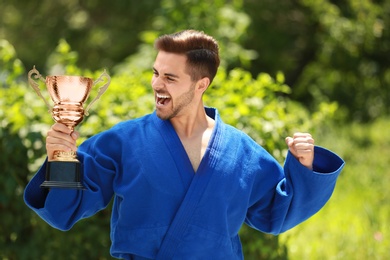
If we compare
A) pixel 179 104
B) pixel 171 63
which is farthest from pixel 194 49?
pixel 179 104

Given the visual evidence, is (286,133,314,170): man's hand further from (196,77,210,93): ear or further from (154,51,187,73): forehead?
(154,51,187,73): forehead

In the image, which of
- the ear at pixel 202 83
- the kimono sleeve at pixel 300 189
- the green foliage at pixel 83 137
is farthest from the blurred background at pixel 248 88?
the ear at pixel 202 83

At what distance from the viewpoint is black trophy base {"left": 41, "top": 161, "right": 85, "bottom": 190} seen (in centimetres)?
293

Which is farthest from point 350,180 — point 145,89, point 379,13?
point 145,89

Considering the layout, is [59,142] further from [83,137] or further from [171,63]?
[83,137]

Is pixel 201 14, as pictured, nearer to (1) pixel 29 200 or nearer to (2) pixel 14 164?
(2) pixel 14 164

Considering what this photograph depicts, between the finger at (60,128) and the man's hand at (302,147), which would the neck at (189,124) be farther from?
the finger at (60,128)

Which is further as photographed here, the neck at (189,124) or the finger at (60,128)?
the neck at (189,124)

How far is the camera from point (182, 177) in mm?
3141

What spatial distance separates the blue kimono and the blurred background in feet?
4.31

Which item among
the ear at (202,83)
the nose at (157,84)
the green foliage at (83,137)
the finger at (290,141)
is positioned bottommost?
the green foliage at (83,137)

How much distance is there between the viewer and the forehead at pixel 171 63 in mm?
3152

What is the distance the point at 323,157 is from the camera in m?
3.29

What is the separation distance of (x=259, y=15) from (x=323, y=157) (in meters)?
8.97
